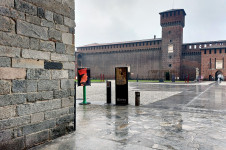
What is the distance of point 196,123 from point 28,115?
12.6 feet

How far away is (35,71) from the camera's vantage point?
3.30m

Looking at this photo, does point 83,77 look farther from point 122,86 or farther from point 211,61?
point 211,61

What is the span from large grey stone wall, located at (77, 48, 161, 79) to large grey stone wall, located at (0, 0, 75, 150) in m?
42.7

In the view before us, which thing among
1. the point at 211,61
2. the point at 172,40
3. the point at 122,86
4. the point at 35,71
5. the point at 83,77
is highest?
the point at 172,40

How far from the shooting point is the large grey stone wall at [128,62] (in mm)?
46094

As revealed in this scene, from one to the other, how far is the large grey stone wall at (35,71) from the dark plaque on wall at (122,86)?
3761mm

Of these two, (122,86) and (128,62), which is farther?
(128,62)

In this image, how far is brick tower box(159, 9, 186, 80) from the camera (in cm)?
4197

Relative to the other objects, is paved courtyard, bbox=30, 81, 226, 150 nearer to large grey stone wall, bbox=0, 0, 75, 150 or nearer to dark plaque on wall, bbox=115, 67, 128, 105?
large grey stone wall, bbox=0, 0, 75, 150

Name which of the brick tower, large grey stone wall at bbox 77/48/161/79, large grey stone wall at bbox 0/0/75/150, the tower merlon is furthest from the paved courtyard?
large grey stone wall at bbox 77/48/161/79

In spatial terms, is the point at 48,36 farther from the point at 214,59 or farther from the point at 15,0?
the point at 214,59

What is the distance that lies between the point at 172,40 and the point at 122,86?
3834cm

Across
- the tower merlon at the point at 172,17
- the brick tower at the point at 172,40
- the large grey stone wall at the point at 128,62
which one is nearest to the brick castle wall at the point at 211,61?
the brick tower at the point at 172,40

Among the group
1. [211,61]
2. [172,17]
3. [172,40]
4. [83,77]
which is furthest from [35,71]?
[172,17]
